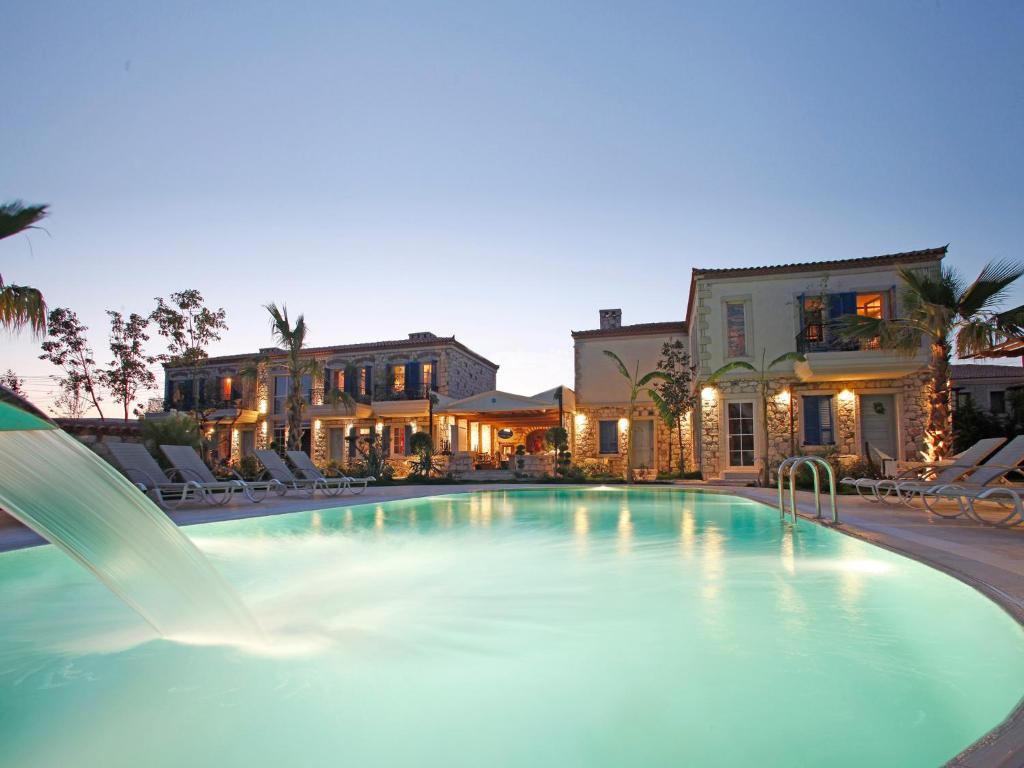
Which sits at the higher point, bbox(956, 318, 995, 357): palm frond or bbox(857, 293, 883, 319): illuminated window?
bbox(857, 293, 883, 319): illuminated window

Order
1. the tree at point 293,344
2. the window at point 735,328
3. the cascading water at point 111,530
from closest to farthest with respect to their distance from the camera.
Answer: the cascading water at point 111,530, the tree at point 293,344, the window at point 735,328

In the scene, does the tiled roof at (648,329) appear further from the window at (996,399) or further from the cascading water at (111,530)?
the cascading water at (111,530)

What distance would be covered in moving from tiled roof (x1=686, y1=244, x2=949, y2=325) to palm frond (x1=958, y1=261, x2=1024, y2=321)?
18.5 feet

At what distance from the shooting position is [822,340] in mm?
18125

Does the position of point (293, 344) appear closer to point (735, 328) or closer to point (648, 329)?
point (648, 329)

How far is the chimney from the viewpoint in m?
24.7

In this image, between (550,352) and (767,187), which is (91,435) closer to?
(767,187)

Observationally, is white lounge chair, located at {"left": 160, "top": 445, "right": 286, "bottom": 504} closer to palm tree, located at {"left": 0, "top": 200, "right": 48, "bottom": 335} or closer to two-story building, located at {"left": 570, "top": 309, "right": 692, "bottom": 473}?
palm tree, located at {"left": 0, "top": 200, "right": 48, "bottom": 335}

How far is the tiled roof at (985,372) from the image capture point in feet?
86.1

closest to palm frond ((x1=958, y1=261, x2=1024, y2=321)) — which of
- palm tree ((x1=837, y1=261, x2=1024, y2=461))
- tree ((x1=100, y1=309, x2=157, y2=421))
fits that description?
palm tree ((x1=837, y1=261, x2=1024, y2=461))

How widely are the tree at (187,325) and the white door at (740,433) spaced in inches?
766

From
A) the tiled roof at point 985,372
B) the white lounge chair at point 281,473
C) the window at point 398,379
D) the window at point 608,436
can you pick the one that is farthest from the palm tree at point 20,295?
the tiled roof at point 985,372

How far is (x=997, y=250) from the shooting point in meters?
20.4

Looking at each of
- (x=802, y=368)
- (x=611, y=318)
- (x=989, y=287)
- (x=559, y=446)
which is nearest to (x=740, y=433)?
(x=802, y=368)
